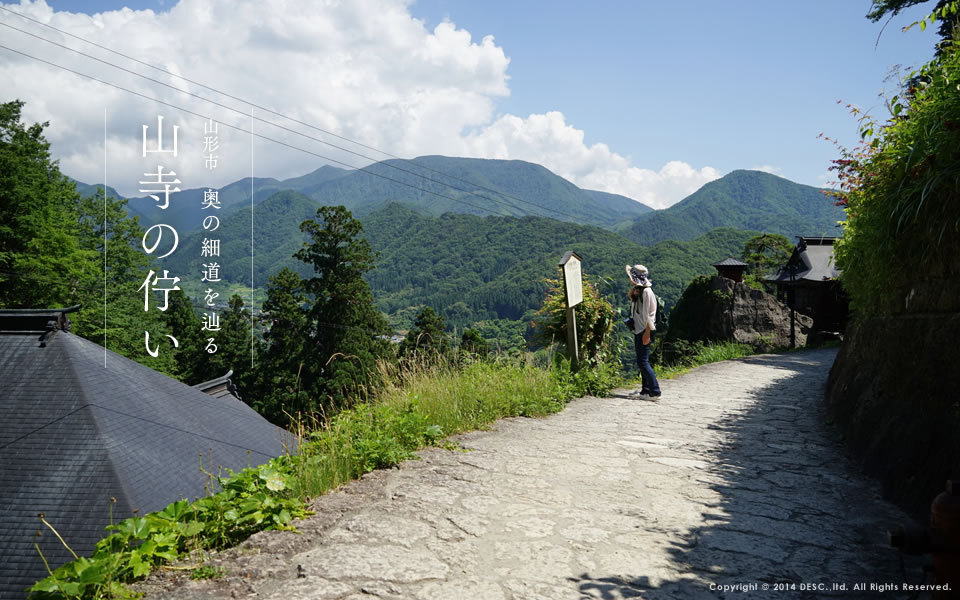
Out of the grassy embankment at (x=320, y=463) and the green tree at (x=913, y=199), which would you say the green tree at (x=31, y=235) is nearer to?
the grassy embankment at (x=320, y=463)

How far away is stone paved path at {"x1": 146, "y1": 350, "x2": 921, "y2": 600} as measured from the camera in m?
2.69

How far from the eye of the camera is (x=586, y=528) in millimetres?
3398

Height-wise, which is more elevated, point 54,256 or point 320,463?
point 54,256

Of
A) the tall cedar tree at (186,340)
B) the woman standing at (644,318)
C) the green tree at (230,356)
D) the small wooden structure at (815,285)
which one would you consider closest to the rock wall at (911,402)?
the woman standing at (644,318)

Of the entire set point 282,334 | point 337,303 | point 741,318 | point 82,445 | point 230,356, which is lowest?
point 230,356

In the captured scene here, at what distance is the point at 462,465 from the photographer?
15.0 feet

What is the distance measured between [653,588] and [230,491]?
2406mm

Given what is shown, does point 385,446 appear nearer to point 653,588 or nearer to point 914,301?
point 653,588

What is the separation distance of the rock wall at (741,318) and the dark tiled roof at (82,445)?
577 inches

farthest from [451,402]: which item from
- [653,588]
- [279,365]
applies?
[279,365]

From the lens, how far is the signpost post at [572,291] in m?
8.52

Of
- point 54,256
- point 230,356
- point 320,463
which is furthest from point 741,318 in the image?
point 230,356

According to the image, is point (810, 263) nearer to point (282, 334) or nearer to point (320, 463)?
point (320, 463)

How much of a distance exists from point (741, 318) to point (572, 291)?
12.9m
